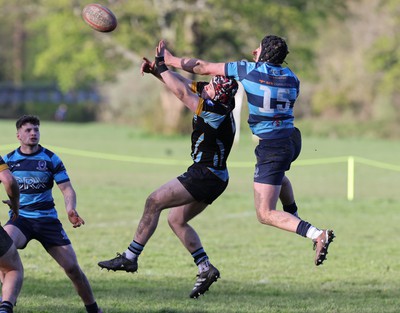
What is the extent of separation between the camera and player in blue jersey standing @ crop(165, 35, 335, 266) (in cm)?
876

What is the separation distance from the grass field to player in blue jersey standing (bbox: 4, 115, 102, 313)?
90cm

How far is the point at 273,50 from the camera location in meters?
8.88

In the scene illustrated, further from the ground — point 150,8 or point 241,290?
point 150,8

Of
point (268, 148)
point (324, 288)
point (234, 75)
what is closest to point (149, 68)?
point (234, 75)

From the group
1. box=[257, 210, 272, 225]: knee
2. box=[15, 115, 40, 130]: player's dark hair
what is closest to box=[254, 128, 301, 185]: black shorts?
box=[257, 210, 272, 225]: knee

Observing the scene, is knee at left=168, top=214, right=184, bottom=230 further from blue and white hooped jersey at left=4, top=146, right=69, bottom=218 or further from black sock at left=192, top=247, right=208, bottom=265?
blue and white hooped jersey at left=4, top=146, right=69, bottom=218

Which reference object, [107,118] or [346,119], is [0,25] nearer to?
[107,118]

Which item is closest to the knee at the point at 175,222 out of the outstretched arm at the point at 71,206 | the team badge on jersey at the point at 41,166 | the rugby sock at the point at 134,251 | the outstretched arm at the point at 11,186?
the rugby sock at the point at 134,251

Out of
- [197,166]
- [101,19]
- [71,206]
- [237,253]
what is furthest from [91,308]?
[237,253]

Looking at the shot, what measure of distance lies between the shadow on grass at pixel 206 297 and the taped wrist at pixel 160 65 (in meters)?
2.47

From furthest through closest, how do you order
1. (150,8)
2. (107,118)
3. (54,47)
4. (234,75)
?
(107,118)
(54,47)
(150,8)
(234,75)

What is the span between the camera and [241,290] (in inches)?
445

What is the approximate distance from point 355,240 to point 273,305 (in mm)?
6389

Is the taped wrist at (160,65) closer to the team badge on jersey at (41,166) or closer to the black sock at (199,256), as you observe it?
the team badge on jersey at (41,166)
